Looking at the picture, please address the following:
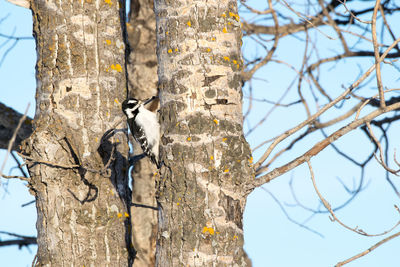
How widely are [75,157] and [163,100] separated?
1.05 meters

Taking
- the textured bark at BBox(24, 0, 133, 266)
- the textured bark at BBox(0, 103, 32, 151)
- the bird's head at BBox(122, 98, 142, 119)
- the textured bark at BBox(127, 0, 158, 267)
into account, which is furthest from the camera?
the textured bark at BBox(127, 0, 158, 267)

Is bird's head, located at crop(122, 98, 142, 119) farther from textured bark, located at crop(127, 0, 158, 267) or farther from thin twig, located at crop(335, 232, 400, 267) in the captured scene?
thin twig, located at crop(335, 232, 400, 267)

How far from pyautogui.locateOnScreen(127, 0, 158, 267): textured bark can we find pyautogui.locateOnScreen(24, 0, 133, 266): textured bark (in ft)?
5.87

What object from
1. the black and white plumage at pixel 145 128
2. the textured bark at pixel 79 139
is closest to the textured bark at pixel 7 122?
the black and white plumage at pixel 145 128

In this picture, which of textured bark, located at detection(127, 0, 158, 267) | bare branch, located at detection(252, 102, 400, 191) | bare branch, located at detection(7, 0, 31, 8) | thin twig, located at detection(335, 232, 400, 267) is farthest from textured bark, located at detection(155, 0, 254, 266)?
textured bark, located at detection(127, 0, 158, 267)

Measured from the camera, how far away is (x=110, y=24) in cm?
405

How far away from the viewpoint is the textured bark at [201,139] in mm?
2885

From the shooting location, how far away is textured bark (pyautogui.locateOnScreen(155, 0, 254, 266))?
2885mm

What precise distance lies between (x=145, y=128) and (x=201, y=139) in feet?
6.94

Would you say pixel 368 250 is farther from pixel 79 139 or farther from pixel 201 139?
pixel 79 139

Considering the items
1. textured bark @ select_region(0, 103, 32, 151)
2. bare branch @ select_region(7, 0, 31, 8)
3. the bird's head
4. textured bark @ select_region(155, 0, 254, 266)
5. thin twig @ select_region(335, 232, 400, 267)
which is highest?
bare branch @ select_region(7, 0, 31, 8)

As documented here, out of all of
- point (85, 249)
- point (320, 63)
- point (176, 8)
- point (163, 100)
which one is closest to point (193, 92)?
point (163, 100)

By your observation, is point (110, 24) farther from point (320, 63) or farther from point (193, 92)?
point (320, 63)

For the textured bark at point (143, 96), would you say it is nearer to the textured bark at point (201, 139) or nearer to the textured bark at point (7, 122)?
the textured bark at point (7, 122)
